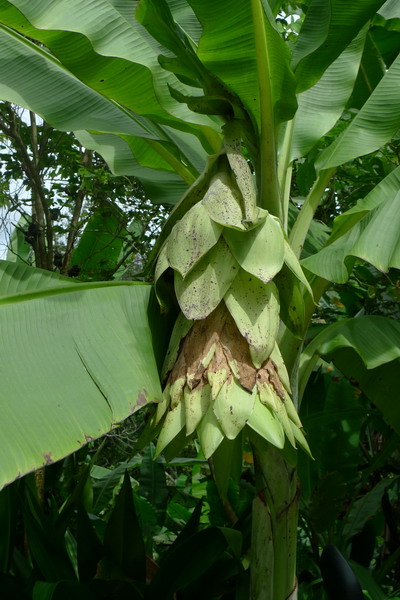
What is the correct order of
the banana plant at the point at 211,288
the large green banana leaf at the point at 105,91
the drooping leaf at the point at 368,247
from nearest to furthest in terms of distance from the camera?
1. the banana plant at the point at 211,288
2. the drooping leaf at the point at 368,247
3. the large green banana leaf at the point at 105,91

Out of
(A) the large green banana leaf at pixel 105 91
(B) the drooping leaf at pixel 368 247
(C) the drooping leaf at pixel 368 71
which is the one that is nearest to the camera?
(B) the drooping leaf at pixel 368 247

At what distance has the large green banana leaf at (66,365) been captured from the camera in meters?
0.91

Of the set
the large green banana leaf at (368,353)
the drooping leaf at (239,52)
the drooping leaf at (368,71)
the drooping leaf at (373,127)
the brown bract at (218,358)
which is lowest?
the large green banana leaf at (368,353)

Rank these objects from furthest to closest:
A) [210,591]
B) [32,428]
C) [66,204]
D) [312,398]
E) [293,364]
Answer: [66,204] → [312,398] → [210,591] → [293,364] → [32,428]

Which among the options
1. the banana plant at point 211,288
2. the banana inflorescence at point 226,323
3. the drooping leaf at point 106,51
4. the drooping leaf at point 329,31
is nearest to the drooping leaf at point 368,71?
the banana plant at point 211,288

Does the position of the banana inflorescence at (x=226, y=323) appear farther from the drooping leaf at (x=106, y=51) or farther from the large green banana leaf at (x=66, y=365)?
the drooping leaf at (x=106, y=51)

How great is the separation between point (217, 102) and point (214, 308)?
0.41 meters

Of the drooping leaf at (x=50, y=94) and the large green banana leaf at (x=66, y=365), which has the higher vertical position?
the drooping leaf at (x=50, y=94)

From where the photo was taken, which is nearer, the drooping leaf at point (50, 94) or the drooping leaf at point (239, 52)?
the drooping leaf at point (239, 52)

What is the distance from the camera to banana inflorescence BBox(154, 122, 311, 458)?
1034 millimetres

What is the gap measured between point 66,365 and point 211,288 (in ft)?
0.86

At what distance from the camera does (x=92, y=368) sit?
104 cm

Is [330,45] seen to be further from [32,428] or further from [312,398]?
[312,398]

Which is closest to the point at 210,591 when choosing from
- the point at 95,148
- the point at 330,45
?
the point at 95,148
